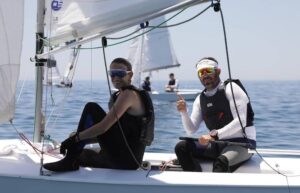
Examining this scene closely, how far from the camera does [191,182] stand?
10.7 ft

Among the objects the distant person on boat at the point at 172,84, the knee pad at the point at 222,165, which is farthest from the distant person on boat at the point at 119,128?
the distant person on boat at the point at 172,84

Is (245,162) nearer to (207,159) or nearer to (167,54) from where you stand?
(207,159)

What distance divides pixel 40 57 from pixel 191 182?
5.56 ft

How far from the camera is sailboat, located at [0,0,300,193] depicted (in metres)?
3.25

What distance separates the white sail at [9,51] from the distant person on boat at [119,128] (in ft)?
1.88

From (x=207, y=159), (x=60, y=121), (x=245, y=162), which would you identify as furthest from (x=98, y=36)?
(x=60, y=121)

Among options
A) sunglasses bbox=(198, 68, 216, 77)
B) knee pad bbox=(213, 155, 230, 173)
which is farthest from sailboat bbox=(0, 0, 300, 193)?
sunglasses bbox=(198, 68, 216, 77)

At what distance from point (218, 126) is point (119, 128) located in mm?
830

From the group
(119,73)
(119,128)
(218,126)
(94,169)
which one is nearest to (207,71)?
(218,126)

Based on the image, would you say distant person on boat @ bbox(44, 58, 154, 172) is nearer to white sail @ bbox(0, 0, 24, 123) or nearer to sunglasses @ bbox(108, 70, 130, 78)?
sunglasses @ bbox(108, 70, 130, 78)

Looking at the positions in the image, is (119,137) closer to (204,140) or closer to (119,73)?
(119,73)

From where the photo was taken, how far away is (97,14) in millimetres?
3775

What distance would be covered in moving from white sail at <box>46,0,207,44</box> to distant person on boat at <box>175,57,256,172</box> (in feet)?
1.81

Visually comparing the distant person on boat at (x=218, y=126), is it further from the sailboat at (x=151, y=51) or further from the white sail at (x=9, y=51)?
the sailboat at (x=151, y=51)
